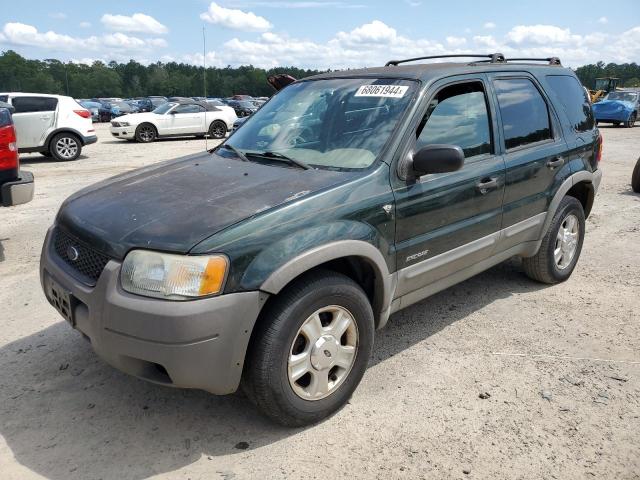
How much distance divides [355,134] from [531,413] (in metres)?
1.90

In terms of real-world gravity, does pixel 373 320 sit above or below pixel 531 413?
above

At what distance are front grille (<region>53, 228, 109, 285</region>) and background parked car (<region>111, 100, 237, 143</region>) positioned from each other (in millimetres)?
15237

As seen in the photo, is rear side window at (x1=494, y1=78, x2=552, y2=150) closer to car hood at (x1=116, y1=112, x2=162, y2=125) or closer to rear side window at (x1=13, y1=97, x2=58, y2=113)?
rear side window at (x1=13, y1=97, x2=58, y2=113)

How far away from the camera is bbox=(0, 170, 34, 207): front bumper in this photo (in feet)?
16.7

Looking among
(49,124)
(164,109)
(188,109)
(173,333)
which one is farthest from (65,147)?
(173,333)

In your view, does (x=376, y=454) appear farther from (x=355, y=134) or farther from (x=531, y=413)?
(x=355, y=134)

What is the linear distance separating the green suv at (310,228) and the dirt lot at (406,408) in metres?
0.29

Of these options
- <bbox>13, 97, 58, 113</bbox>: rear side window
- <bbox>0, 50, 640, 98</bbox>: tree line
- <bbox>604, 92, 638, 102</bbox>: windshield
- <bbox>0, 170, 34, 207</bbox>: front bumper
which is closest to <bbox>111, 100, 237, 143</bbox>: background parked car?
<bbox>13, 97, 58, 113</bbox>: rear side window

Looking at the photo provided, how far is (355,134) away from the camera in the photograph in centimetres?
329

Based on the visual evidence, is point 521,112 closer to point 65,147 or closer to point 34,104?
point 65,147

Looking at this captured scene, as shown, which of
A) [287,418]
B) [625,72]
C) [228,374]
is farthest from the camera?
[625,72]

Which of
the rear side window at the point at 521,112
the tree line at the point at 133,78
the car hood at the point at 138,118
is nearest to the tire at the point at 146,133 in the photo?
the car hood at the point at 138,118

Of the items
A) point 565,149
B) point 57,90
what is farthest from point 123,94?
point 565,149

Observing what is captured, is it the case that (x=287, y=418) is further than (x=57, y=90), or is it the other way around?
(x=57, y=90)
